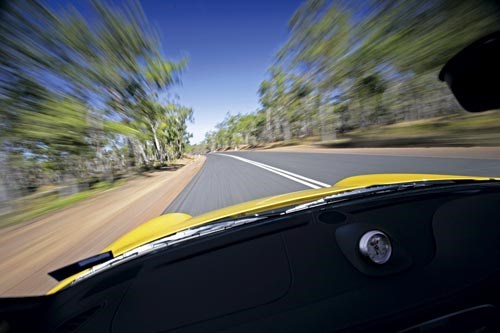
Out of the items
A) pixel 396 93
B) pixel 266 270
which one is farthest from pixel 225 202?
pixel 396 93

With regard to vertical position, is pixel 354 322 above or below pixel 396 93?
below

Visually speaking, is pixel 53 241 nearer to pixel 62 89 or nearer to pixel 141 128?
pixel 62 89

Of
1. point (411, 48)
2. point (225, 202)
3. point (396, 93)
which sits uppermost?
point (411, 48)

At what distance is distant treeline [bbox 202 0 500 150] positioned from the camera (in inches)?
415

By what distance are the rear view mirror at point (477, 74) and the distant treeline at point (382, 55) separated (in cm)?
888

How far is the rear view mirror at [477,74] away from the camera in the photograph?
5.16 ft

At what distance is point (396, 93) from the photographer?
1734 cm

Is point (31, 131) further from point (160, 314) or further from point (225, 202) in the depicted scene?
point (160, 314)

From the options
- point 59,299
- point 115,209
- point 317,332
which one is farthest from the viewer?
point 115,209

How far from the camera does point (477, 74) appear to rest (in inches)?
68.3

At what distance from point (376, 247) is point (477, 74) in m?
1.74

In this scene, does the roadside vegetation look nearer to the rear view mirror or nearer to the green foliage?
the green foliage

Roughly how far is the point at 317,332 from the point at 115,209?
7.14 metres

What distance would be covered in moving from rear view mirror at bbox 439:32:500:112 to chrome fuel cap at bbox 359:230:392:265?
147cm
